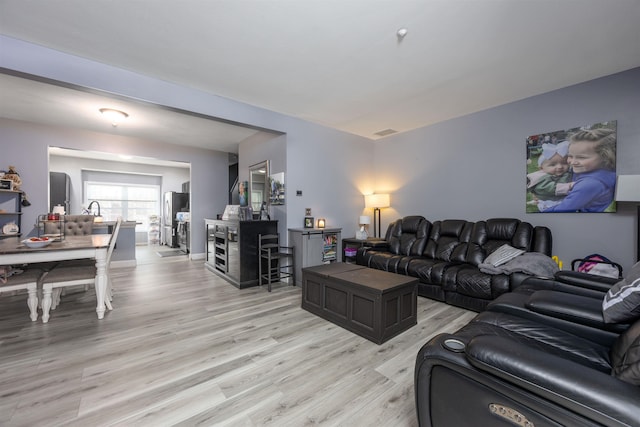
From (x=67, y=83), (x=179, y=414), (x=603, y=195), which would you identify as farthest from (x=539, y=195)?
(x=67, y=83)

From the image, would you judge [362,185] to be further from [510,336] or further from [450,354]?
[450,354]

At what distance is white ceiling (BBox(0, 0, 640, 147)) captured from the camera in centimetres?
202

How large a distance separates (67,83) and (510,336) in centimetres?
436

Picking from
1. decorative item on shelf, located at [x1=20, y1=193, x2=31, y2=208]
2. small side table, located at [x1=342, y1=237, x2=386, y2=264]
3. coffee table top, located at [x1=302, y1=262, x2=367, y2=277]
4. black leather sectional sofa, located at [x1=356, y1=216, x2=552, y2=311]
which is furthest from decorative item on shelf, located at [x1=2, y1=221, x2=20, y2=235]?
black leather sectional sofa, located at [x1=356, y1=216, x2=552, y2=311]

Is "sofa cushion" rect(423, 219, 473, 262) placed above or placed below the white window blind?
below

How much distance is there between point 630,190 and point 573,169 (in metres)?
0.66

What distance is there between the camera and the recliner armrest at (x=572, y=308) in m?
1.49

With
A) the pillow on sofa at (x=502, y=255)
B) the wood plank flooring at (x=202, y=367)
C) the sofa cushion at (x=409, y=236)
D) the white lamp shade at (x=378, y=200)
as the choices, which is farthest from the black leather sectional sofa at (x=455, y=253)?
the white lamp shade at (x=378, y=200)

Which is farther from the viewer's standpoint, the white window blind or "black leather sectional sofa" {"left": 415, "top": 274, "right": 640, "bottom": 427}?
the white window blind

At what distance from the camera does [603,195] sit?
9.89ft

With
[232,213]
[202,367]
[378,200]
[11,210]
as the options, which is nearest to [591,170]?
[378,200]

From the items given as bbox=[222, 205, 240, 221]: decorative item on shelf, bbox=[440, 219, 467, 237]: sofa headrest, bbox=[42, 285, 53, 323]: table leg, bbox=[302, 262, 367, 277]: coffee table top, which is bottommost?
bbox=[42, 285, 53, 323]: table leg

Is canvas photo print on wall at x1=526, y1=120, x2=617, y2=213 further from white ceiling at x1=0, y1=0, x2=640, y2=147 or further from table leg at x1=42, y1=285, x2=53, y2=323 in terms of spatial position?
table leg at x1=42, y1=285, x2=53, y2=323

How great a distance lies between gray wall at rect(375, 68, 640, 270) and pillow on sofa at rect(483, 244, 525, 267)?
30.8 inches
